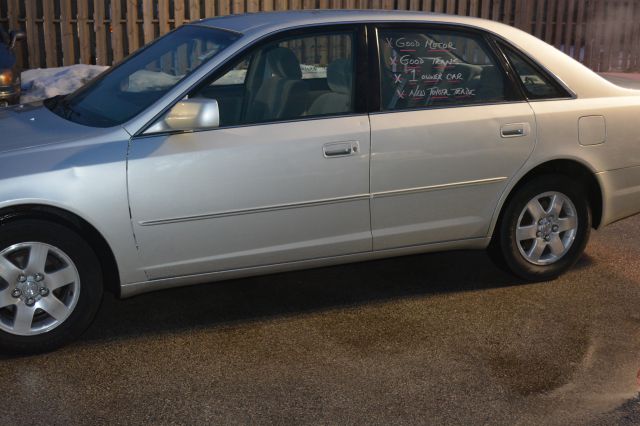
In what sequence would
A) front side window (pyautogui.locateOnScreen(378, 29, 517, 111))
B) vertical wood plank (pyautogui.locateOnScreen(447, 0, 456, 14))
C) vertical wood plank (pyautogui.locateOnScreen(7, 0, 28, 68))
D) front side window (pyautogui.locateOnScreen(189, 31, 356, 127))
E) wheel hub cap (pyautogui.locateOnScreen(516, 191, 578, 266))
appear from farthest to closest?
1. vertical wood plank (pyautogui.locateOnScreen(447, 0, 456, 14))
2. vertical wood plank (pyautogui.locateOnScreen(7, 0, 28, 68))
3. wheel hub cap (pyautogui.locateOnScreen(516, 191, 578, 266))
4. front side window (pyautogui.locateOnScreen(378, 29, 517, 111))
5. front side window (pyautogui.locateOnScreen(189, 31, 356, 127))

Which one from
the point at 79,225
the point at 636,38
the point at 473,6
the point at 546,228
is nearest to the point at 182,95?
the point at 79,225

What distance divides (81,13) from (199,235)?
9.08m

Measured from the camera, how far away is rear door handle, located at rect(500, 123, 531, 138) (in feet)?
17.3

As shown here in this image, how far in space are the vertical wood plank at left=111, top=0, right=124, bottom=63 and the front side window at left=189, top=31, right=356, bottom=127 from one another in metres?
8.33

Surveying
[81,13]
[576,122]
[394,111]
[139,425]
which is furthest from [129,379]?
[81,13]

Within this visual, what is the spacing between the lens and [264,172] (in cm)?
475

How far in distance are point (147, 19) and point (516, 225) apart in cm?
882

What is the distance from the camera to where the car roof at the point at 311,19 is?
16.6 ft

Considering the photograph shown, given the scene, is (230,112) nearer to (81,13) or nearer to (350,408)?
(350,408)

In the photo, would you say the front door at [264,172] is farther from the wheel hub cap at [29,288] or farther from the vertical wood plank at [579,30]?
the vertical wood plank at [579,30]

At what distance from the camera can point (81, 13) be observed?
42.2 feet

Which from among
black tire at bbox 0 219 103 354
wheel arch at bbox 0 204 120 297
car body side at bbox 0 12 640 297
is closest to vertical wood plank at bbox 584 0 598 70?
car body side at bbox 0 12 640 297

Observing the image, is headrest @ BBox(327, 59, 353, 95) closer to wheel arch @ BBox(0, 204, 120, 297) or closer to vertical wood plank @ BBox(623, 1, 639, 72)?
wheel arch @ BBox(0, 204, 120, 297)

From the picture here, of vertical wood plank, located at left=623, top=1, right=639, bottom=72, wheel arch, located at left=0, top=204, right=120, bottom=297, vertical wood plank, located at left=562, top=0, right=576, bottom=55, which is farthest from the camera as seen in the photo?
vertical wood plank, located at left=623, top=1, right=639, bottom=72
